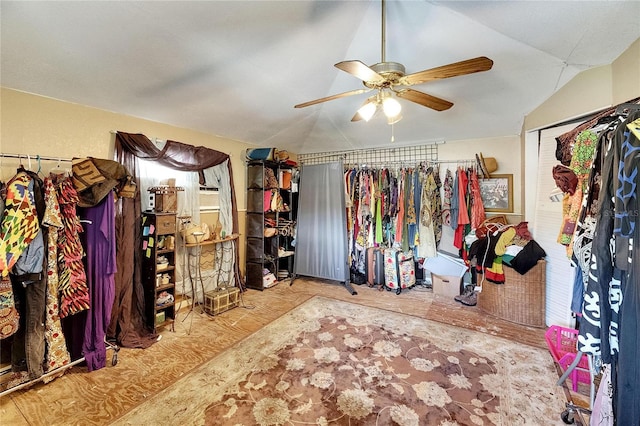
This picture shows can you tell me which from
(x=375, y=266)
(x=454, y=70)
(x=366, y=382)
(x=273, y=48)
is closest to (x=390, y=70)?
(x=454, y=70)

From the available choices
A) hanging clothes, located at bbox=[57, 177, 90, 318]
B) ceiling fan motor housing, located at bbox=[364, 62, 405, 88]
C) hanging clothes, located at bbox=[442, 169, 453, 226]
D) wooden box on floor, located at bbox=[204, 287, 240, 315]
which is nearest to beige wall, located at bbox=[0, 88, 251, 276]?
hanging clothes, located at bbox=[57, 177, 90, 318]

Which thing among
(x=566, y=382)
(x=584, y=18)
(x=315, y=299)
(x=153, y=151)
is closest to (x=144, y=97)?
(x=153, y=151)

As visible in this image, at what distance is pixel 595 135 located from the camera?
146cm

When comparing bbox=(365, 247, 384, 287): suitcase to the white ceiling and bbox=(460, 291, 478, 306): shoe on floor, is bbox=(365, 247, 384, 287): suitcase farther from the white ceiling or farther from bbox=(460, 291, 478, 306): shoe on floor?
the white ceiling

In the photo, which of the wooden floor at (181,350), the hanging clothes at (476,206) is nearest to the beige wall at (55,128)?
the wooden floor at (181,350)

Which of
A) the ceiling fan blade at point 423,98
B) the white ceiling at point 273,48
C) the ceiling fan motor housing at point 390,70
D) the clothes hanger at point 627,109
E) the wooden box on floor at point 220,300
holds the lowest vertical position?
the wooden box on floor at point 220,300

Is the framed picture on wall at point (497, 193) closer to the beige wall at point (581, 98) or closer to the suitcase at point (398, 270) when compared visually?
the beige wall at point (581, 98)

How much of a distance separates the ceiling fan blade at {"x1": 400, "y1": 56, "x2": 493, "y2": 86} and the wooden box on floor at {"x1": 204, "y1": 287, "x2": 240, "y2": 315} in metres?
3.04

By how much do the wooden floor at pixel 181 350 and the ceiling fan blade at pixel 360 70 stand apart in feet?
8.51

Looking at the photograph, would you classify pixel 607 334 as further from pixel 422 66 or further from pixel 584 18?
pixel 422 66

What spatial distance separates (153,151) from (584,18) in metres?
3.91

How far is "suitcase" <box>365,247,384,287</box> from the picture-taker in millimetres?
4296

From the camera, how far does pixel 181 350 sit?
8.27 feet

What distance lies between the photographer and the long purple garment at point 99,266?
2270mm
